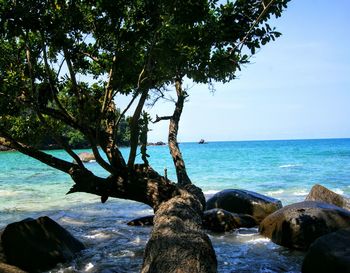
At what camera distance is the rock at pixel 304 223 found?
8.21 meters

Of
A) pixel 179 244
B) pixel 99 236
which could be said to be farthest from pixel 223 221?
pixel 179 244

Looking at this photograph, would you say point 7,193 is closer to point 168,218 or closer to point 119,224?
point 119,224

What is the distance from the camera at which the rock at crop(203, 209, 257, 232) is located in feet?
32.8

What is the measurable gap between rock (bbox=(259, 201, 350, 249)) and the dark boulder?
2.18 meters

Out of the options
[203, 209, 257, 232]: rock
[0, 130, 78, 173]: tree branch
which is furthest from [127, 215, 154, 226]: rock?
[0, 130, 78, 173]: tree branch

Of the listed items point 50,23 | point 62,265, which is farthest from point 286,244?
point 50,23

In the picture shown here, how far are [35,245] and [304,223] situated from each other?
543 cm

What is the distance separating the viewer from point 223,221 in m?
10.1

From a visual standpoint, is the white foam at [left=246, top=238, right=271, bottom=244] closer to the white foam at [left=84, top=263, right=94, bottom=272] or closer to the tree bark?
the tree bark

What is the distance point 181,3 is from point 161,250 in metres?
3.81

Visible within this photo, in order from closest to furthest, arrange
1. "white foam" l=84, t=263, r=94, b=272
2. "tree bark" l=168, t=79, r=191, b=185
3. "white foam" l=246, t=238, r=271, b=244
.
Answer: "white foam" l=84, t=263, r=94, b=272
"white foam" l=246, t=238, r=271, b=244
"tree bark" l=168, t=79, r=191, b=185

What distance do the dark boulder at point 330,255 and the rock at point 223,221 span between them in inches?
156

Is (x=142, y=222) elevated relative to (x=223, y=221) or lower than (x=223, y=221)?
lower

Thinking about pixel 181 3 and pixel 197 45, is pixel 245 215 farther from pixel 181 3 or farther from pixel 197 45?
pixel 181 3
